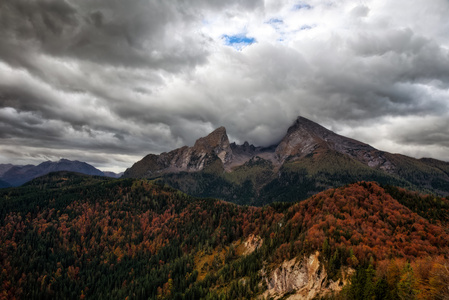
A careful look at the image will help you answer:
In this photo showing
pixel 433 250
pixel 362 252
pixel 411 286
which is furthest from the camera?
pixel 433 250

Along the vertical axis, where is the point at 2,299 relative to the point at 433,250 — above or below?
below

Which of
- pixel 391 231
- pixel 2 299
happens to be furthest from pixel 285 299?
pixel 2 299

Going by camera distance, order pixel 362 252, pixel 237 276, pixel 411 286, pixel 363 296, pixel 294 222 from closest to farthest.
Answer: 1. pixel 411 286
2. pixel 363 296
3. pixel 362 252
4. pixel 237 276
5. pixel 294 222

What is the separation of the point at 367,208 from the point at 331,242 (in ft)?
249

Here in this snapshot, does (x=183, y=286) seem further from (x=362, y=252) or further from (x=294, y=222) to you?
(x=362, y=252)

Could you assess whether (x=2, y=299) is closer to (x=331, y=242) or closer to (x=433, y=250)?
(x=331, y=242)

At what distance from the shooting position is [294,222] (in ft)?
642

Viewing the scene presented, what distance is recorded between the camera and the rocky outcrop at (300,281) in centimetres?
11132

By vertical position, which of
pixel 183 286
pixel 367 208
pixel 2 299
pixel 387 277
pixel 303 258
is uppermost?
pixel 367 208

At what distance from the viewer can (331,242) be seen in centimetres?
12938

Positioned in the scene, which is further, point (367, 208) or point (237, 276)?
point (367, 208)

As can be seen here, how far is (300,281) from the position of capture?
125 meters

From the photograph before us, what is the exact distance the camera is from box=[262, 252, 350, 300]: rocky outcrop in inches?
4383

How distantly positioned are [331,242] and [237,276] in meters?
79.4
